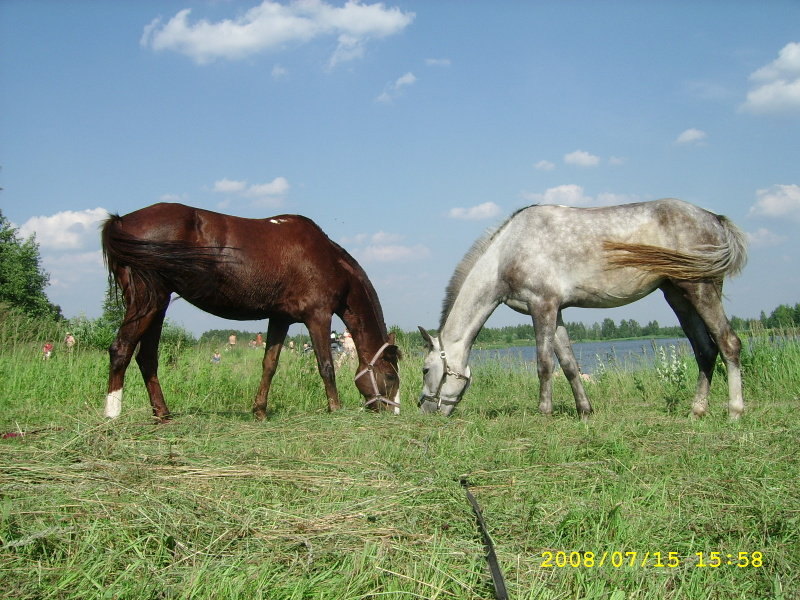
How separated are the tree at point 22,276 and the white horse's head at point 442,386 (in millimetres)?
28259

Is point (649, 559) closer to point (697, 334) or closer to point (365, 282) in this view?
point (697, 334)

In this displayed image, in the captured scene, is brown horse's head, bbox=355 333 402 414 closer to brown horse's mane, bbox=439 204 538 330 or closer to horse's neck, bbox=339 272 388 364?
horse's neck, bbox=339 272 388 364

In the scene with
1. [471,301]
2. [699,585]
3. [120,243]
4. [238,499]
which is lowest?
[699,585]

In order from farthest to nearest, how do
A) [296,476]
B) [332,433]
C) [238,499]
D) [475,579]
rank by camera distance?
[332,433]
[296,476]
[238,499]
[475,579]

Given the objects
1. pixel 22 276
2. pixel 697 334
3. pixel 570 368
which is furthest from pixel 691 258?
pixel 22 276

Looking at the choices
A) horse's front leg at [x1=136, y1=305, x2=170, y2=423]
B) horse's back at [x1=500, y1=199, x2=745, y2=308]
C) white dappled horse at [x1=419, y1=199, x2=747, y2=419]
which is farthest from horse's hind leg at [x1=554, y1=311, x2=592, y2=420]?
horse's front leg at [x1=136, y1=305, x2=170, y2=423]

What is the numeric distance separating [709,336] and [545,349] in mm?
1876

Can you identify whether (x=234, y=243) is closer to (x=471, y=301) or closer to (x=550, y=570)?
(x=471, y=301)

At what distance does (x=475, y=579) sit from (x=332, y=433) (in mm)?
2560

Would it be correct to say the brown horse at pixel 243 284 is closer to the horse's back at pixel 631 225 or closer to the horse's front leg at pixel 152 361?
the horse's front leg at pixel 152 361

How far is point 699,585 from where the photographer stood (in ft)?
7.94

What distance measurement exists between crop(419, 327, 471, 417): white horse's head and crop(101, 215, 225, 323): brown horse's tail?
2.62 m

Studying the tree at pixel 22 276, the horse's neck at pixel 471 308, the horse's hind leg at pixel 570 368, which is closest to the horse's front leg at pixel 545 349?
the horse's hind leg at pixel 570 368

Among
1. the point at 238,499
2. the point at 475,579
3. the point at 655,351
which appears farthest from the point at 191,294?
the point at 655,351
